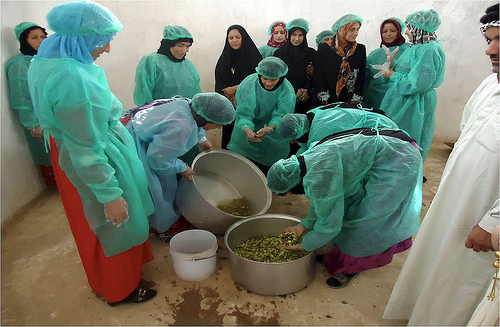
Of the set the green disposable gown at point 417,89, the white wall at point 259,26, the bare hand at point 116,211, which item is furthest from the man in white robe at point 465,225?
the white wall at point 259,26

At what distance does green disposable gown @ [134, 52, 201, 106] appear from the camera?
8.97 feet

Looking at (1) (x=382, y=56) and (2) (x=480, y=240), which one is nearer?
(2) (x=480, y=240)

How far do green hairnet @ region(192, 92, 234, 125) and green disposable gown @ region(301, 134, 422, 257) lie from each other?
574 millimetres

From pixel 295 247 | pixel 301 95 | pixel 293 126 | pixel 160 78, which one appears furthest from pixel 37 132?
pixel 301 95

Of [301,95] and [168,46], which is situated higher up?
[168,46]

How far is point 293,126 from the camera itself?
76.8 inches

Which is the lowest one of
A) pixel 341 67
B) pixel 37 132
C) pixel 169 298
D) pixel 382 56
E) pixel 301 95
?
pixel 169 298

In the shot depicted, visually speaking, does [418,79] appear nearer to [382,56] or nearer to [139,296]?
[382,56]

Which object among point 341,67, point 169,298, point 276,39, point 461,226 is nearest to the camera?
point 461,226

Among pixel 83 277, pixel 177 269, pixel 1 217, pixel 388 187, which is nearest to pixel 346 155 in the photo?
pixel 388 187

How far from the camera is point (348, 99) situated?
3020 millimetres

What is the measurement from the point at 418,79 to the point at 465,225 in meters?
1.72

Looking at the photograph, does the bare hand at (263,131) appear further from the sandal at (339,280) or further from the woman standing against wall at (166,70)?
the sandal at (339,280)

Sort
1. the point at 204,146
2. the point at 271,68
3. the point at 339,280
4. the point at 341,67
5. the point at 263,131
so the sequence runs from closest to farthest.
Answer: the point at 339,280
the point at 204,146
the point at 271,68
the point at 263,131
the point at 341,67
